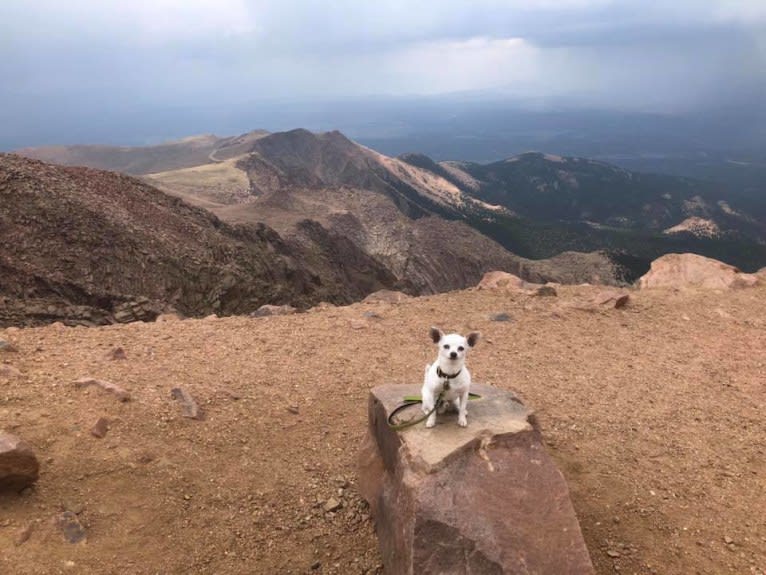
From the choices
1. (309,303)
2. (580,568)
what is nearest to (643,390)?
(580,568)

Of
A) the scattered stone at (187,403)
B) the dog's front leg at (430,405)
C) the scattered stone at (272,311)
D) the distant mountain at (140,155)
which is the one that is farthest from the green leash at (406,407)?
the distant mountain at (140,155)

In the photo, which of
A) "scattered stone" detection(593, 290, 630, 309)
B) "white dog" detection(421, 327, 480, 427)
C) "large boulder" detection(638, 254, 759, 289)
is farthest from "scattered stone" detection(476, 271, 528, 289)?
"white dog" detection(421, 327, 480, 427)

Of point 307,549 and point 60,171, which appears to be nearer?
point 307,549

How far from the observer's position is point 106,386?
9586mm

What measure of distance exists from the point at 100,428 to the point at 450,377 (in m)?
5.60

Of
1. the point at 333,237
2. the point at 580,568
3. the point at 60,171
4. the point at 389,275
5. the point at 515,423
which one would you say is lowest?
the point at 389,275

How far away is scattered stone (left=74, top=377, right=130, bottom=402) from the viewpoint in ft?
30.8

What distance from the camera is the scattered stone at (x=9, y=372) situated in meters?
9.47

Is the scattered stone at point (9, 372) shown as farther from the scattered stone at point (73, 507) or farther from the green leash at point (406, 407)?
the green leash at point (406, 407)

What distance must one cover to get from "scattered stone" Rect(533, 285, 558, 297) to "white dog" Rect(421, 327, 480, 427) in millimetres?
12512

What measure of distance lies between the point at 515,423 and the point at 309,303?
28.7m

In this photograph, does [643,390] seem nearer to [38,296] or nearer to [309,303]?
[38,296]

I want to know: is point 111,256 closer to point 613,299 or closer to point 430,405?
point 613,299

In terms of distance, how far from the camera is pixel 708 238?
162875 mm
